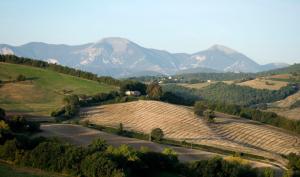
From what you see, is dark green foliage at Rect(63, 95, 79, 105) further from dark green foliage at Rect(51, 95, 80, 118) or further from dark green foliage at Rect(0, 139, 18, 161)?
dark green foliage at Rect(0, 139, 18, 161)

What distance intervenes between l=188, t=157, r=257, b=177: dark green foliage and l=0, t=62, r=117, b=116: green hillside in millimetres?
47793

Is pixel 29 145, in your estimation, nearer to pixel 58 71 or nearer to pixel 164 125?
pixel 164 125

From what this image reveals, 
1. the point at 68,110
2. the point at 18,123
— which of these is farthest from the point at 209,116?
the point at 18,123

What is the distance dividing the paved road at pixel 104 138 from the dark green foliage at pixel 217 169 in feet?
31.0

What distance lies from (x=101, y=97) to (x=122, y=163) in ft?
208

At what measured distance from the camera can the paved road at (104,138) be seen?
68.0 metres

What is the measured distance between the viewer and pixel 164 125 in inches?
3701

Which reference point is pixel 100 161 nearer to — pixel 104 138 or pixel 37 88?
pixel 104 138

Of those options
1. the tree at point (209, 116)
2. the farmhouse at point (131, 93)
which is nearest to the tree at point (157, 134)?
the tree at point (209, 116)

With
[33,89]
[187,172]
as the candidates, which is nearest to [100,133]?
[187,172]

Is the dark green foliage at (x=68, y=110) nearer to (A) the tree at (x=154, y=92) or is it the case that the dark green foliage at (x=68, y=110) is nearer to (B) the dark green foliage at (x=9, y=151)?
(A) the tree at (x=154, y=92)

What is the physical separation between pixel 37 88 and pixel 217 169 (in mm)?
70650

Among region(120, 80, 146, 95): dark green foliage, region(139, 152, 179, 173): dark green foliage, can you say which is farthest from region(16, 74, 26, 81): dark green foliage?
region(139, 152, 179, 173): dark green foliage

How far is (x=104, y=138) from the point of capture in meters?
73.4
